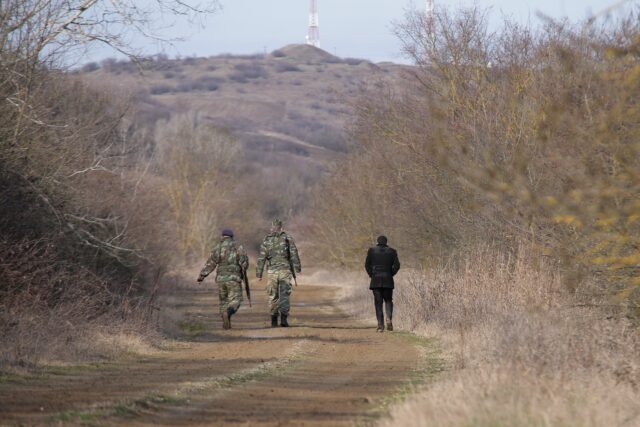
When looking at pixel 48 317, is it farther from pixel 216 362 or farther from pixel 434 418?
pixel 434 418

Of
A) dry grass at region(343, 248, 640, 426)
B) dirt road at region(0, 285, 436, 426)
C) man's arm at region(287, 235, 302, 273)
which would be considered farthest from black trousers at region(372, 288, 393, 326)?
man's arm at region(287, 235, 302, 273)

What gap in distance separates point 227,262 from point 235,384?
31.3ft

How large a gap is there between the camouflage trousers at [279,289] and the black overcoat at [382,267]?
1881 millimetres

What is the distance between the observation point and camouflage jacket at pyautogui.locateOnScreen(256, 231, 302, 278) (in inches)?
923

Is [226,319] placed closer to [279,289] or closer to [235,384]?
[279,289]

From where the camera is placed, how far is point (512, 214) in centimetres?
1691

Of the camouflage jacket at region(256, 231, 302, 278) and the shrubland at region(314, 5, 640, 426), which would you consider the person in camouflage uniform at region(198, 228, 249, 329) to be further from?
the shrubland at region(314, 5, 640, 426)

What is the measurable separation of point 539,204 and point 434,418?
284 cm

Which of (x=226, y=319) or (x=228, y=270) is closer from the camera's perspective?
(x=228, y=270)

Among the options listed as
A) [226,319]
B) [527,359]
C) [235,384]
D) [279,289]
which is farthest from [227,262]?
[527,359]

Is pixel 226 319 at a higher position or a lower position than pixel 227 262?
lower

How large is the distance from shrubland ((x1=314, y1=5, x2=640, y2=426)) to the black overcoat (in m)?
0.94

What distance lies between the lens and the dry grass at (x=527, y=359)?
30.6 feet

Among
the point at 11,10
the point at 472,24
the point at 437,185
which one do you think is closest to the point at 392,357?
the point at 11,10
